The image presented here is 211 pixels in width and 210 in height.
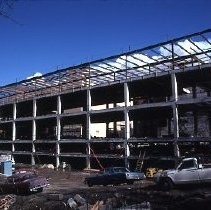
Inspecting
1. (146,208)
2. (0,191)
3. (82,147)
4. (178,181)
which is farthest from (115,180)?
(82,147)

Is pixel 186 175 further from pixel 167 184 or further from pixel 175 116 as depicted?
pixel 175 116

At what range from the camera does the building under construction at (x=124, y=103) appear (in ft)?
90.9

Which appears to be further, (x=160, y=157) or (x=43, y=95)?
(x=43, y=95)

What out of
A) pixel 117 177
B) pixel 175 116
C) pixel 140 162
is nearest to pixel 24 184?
pixel 117 177

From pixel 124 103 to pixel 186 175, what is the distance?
17659 mm

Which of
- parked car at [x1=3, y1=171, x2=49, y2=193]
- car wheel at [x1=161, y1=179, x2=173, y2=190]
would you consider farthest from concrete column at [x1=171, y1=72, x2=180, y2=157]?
parked car at [x1=3, y1=171, x2=49, y2=193]

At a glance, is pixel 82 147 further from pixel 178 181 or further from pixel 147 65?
pixel 178 181

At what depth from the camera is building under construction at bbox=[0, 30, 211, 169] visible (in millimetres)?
27719

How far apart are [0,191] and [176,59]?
17.1m

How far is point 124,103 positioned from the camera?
33.4 meters

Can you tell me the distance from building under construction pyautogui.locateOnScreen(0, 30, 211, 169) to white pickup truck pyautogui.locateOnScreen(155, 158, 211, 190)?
22.3ft

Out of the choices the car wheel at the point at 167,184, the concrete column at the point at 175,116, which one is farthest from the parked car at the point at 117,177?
the concrete column at the point at 175,116

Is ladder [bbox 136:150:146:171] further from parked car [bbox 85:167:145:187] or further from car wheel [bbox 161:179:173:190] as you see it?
car wheel [bbox 161:179:173:190]

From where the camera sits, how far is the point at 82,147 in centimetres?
4166
